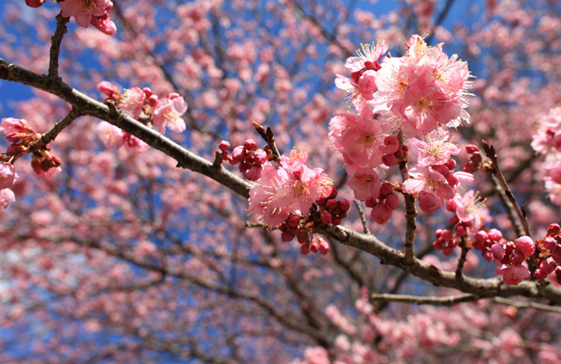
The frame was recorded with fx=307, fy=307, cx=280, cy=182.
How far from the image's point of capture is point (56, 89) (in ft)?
4.14

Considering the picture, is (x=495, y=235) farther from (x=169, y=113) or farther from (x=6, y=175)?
(x=6, y=175)

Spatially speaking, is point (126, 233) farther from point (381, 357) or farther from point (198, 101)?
point (381, 357)

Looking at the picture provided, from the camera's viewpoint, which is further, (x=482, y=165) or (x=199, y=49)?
(x=199, y=49)

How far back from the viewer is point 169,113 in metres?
1.68

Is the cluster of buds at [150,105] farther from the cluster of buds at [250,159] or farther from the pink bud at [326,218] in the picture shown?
the pink bud at [326,218]

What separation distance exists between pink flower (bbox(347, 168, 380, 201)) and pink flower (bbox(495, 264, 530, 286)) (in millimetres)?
662

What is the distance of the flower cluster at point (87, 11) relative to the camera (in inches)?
51.0

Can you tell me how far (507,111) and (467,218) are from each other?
11368mm

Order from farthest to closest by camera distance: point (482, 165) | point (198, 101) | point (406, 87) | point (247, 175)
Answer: point (198, 101), point (482, 165), point (247, 175), point (406, 87)

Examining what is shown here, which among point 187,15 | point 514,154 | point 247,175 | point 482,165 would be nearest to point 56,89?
Answer: point 247,175

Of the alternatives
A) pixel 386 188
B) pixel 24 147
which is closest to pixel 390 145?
pixel 386 188

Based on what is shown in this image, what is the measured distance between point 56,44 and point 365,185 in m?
1.41

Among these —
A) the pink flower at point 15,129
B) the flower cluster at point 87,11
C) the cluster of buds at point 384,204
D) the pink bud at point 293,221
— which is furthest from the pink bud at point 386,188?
the pink flower at point 15,129

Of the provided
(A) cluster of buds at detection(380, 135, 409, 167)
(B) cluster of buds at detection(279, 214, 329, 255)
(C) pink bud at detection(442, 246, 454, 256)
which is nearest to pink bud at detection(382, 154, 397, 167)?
(A) cluster of buds at detection(380, 135, 409, 167)
